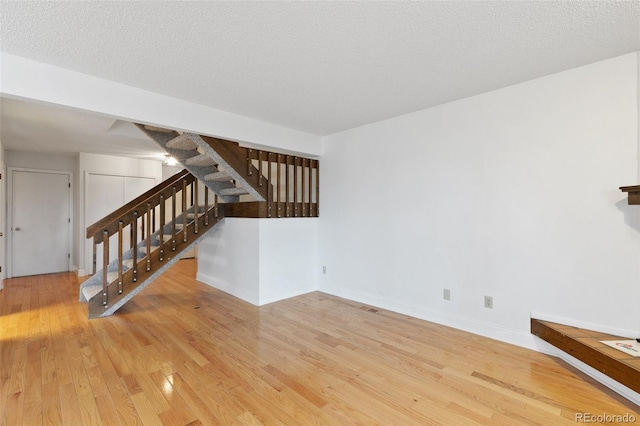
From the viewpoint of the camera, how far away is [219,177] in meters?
4.05

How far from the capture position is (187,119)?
299 centimetres

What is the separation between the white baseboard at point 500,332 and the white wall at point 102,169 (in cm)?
514

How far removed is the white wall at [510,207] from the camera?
7.23ft

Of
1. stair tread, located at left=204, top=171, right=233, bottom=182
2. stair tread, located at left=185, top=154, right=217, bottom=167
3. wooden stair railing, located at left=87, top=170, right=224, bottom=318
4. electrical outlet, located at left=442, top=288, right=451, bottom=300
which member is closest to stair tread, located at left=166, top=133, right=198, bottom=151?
stair tread, located at left=185, top=154, right=217, bottom=167

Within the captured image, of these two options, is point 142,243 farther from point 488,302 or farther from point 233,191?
point 488,302

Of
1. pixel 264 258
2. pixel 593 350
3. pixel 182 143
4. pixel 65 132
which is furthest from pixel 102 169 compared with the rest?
pixel 593 350

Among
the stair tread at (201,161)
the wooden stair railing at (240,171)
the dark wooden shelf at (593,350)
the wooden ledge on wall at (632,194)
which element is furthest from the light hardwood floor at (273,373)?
the stair tread at (201,161)

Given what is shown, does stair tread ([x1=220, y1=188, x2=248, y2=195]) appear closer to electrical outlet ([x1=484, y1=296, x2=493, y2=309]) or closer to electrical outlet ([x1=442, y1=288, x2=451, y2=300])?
electrical outlet ([x1=442, y1=288, x2=451, y2=300])

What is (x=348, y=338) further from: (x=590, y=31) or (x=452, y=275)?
(x=590, y=31)

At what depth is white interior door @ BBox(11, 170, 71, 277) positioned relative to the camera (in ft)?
17.2

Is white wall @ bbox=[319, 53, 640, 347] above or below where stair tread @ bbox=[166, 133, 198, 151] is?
below

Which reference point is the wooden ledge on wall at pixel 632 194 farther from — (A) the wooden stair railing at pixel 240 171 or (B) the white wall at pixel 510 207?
(A) the wooden stair railing at pixel 240 171

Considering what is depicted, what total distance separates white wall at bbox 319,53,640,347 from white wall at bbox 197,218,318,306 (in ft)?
2.84

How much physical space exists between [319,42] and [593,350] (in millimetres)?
2836
